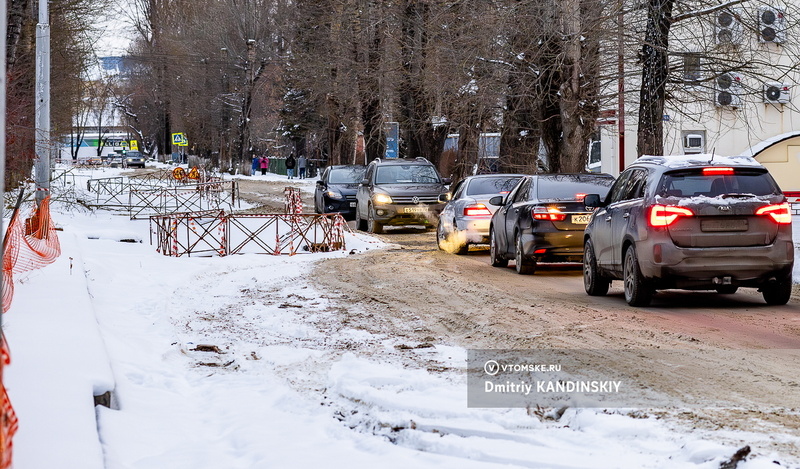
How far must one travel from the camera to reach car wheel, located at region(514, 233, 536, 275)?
1689 cm

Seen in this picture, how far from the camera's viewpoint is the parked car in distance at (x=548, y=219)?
1653cm

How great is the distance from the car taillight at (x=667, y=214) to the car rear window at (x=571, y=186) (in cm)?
529

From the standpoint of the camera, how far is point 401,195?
1088 inches

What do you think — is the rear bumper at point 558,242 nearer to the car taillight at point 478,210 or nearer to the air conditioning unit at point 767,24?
the car taillight at point 478,210

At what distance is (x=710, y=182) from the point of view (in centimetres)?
1176

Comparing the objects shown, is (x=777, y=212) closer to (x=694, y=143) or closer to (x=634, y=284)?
(x=634, y=284)

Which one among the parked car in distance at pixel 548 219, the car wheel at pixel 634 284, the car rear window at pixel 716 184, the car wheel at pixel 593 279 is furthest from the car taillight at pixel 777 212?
the parked car in distance at pixel 548 219

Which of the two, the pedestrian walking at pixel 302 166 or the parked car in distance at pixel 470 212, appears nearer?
the parked car in distance at pixel 470 212

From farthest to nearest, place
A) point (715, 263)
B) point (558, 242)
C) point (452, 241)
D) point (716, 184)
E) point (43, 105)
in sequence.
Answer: point (43, 105)
point (452, 241)
point (558, 242)
point (716, 184)
point (715, 263)

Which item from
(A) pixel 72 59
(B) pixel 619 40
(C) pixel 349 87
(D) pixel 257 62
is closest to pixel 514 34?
(B) pixel 619 40

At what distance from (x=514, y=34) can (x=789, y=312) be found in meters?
13.9

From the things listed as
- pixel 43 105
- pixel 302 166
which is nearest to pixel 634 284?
pixel 43 105

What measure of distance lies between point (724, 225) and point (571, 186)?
577cm

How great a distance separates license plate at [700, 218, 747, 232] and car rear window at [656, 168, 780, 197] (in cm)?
31
